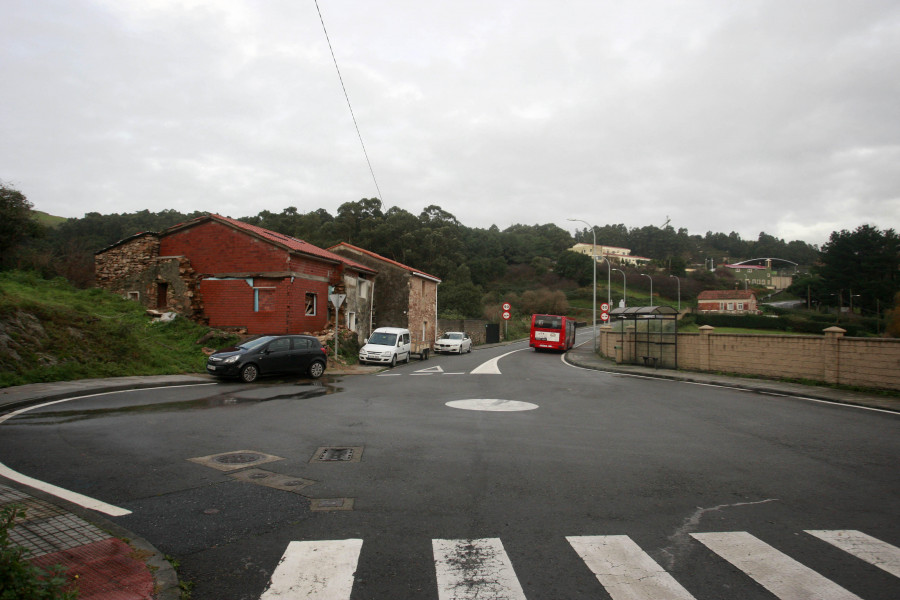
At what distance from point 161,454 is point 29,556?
342cm

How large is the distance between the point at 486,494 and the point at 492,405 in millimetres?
6521

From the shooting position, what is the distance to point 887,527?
15.7ft

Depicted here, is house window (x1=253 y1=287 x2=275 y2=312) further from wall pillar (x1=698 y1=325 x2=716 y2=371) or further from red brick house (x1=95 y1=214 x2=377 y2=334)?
wall pillar (x1=698 y1=325 x2=716 y2=371)

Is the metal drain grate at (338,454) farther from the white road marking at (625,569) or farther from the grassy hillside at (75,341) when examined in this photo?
the grassy hillside at (75,341)

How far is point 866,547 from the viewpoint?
14.1ft

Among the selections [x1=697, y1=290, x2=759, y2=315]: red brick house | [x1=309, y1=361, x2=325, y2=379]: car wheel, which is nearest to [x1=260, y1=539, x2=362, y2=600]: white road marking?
[x1=309, y1=361, x2=325, y2=379]: car wheel

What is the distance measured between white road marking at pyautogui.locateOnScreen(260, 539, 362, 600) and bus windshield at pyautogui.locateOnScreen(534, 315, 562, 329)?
36.5 m

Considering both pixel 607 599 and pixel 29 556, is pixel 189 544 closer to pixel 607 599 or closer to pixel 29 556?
pixel 29 556

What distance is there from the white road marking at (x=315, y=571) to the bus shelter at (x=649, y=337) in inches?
774

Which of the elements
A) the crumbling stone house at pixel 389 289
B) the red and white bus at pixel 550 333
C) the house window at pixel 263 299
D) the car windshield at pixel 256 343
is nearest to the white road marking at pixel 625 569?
the car windshield at pixel 256 343

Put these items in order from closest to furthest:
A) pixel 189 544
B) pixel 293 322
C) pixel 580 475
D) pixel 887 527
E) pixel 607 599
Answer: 1. pixel 607 599
2. pixel 189 544
3. pixel 887 527
4. pixel 580 475
5. pixel 293 322

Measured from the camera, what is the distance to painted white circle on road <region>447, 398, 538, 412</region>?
37.7 ft

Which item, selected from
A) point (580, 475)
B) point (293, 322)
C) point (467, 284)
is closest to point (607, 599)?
point (580, 475)

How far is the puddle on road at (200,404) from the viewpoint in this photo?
902 centimetres
